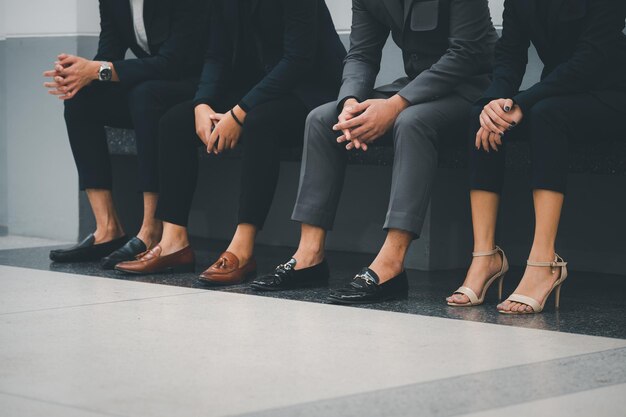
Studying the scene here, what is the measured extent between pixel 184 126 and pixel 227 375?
189 cm

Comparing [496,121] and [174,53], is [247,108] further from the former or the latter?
[496,121]

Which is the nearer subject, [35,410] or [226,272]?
[35,410]

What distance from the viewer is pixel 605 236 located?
4266 mm

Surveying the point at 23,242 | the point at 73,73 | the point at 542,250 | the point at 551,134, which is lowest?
the point at 23,242

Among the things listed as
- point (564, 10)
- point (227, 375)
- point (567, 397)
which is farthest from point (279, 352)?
point (564, 10)

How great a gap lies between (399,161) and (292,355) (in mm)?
1048

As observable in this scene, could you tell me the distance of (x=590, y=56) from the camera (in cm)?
336

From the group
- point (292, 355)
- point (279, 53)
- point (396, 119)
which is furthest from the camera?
point (279, 53)

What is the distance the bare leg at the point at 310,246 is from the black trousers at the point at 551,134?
591 millimetres

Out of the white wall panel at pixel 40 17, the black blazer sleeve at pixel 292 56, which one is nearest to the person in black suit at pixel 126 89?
the black blazer sleeve at pixel 292 56

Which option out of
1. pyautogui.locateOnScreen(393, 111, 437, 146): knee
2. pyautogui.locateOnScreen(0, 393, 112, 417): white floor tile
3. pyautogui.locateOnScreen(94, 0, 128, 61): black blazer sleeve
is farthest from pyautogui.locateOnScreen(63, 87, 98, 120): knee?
pyautogui.locateOnScreen(0, 393, 112, 417): white floor tile

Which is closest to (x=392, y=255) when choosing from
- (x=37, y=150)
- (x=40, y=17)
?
(x=37, y=150)

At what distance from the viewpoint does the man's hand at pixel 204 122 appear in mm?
Result: 4047

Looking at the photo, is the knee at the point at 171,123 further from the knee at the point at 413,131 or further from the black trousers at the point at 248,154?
the knee at the point at 413,131
